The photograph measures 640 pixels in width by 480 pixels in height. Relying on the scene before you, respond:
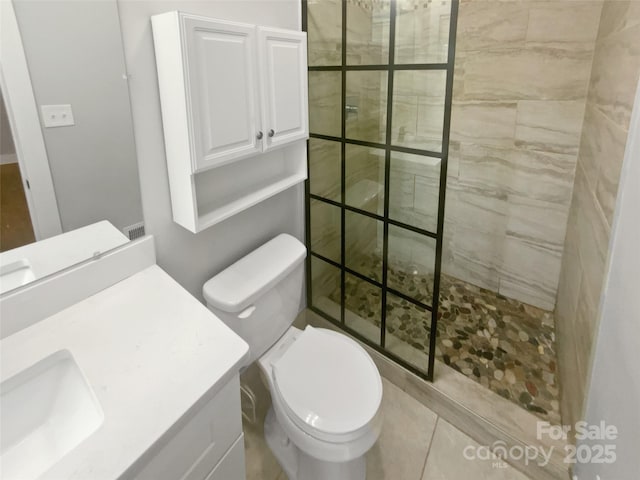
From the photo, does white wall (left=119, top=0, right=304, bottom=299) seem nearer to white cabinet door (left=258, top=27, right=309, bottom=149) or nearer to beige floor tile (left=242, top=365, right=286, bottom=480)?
white cabinet door (left=258, top=27, right=309, bottom=149)

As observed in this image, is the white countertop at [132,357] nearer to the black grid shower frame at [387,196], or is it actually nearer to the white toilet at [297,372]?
the white toilet at [297,372]

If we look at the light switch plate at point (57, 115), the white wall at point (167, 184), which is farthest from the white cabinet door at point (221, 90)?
the light switch plate at point (57, 115)

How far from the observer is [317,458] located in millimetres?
1279

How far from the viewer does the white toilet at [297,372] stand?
127 centimetres

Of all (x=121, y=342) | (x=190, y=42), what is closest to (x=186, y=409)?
(x=121, y=342)

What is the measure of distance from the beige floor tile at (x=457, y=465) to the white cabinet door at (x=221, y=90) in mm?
1416

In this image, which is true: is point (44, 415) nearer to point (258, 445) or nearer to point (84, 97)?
point (84, 97)

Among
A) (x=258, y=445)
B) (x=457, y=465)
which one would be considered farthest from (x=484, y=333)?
(x=258, y=445)

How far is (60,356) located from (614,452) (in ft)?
4.54

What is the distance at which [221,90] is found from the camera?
121 cm

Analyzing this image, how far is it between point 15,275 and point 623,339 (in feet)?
5.10

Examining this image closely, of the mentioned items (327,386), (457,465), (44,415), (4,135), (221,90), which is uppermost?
(221,90)

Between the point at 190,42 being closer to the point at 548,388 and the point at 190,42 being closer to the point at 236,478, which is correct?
the point at 236,478

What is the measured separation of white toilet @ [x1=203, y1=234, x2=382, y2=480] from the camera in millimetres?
1269
